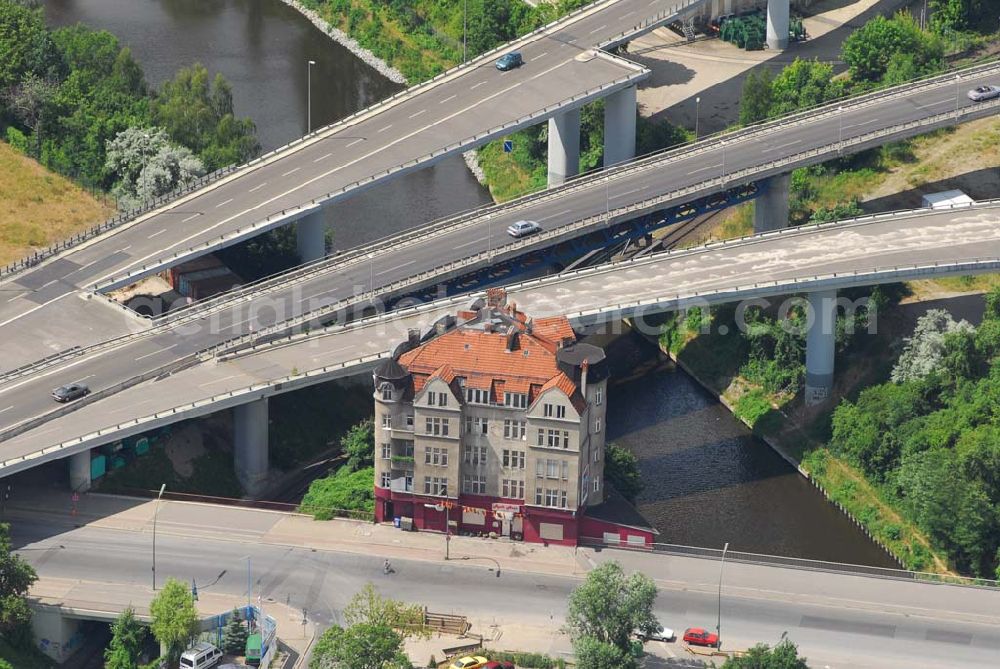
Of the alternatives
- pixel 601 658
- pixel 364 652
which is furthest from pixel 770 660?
pixel 364 652

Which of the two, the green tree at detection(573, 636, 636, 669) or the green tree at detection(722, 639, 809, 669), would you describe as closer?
the green tree at detection(722, 639, 809, 669)

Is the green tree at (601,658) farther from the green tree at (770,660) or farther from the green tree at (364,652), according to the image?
the green tree at (364,652)

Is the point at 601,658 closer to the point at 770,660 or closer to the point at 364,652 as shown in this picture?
the point at 770,660

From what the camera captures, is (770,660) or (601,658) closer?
(770,660)

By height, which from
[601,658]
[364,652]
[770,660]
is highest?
[364,652]

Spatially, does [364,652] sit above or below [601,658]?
above

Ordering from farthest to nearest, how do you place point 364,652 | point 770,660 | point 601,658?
point 601,658 → point 364,652 → point 770,660

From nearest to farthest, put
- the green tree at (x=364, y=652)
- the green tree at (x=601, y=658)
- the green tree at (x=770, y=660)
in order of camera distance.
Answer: the green tree at (x=770, y=660), the green tree at (x=364, y=652), the green tree at (x=601, y=658)

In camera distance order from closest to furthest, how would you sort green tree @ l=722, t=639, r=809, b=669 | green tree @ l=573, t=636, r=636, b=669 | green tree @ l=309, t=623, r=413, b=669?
green tree @ l=722, t=639, r=809, b=669, green tree @ l=309, t=623, r=413, b=669, green tree @ l=573, t=636, r=636, b=669

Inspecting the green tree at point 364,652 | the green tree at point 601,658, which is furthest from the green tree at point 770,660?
the green tree at point 364,652

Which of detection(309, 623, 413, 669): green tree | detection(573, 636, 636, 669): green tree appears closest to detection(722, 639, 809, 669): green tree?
detection(573, 636, 636, 669): green tree

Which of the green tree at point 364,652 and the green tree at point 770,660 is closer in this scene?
the green tree at point 770,660

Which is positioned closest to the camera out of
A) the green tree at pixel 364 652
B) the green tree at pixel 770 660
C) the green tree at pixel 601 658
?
the green tree at pixel 770 660

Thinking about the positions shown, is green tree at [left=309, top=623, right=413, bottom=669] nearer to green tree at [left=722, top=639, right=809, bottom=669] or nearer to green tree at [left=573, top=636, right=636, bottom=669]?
green tree at [left=573, top=636, right=636, bottom=669]
